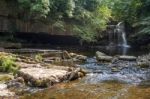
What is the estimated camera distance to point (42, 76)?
14.1 metres

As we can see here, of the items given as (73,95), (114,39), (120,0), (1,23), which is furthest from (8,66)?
(120,0)

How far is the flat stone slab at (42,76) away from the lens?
45.2ft

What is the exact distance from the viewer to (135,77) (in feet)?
54.3

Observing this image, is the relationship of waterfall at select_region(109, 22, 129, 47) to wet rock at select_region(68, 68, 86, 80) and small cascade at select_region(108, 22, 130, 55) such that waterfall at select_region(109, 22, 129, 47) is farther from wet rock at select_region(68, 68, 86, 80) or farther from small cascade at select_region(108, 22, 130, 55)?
wet rock at select_region(68, 68, 86, 80)

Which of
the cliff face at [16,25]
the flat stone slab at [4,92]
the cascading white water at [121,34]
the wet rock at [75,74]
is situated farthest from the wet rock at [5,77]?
the cascading white water at [121,34]

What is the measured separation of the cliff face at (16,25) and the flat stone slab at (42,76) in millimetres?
14373

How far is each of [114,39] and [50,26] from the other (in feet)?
28.8

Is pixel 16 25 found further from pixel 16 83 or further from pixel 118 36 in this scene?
pixel 16 83

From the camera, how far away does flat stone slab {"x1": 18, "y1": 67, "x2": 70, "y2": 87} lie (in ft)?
45.2

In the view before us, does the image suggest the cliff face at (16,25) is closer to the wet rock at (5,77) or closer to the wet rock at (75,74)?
the wet rock at (75,74)

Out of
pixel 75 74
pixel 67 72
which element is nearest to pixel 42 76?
pixel 67 72

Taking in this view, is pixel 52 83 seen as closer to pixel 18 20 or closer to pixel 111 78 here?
pixel 111 78

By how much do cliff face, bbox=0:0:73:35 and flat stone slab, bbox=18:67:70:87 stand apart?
1437 cm

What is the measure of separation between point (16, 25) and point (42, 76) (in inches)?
638
